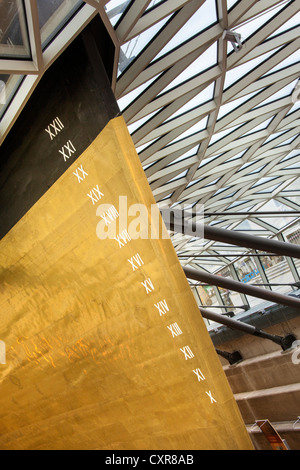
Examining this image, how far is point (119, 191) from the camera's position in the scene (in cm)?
814

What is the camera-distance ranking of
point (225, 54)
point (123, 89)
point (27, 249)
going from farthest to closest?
1. point (225, 54)
2. point (123, 89)
3. point (27, 249)

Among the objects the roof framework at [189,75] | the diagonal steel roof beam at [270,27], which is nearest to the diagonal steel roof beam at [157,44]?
the roof framework at [189,75]

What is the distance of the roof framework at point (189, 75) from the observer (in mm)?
7930

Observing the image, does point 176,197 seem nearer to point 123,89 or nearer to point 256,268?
point 123,89

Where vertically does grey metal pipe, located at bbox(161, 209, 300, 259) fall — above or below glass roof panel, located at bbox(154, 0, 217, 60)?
below

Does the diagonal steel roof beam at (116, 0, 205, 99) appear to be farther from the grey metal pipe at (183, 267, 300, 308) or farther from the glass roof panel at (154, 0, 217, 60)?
the grey metal pipe at (183, 267, 300, 308)

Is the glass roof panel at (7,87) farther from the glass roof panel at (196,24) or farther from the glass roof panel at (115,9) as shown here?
the glass roof panel at (196,24)

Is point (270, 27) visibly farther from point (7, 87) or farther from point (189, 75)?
point (7, 87)

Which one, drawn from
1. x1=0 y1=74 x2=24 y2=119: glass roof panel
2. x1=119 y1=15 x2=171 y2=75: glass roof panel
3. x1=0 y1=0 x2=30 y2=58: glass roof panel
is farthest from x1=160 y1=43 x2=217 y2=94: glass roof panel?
x1=0 y1=0 x2=30 y2=58: glass roof panel

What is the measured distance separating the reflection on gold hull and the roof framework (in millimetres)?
2139

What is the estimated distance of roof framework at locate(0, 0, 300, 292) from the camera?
793 centimetres

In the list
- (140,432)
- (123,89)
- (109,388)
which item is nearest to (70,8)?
(123,89)

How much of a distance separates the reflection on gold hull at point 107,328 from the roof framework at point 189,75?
2139mm
